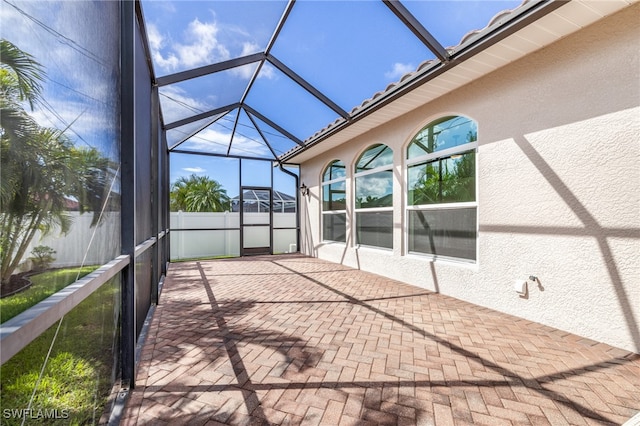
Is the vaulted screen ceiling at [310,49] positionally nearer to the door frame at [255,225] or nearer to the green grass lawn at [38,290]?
the door frame at [255,225]

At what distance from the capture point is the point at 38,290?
3.00 feet

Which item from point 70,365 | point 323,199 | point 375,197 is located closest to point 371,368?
point 70,365

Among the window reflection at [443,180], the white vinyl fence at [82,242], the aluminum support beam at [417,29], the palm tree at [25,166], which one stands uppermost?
the aluminum support beam at [417,29]

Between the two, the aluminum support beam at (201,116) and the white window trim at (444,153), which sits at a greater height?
the aluminum support beam at (201,116)

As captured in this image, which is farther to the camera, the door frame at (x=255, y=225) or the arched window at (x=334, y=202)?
the door frame at (x=255, y=225)

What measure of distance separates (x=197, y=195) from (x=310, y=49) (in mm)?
11268

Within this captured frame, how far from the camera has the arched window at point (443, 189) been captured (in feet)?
13.6

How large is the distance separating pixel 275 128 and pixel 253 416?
6849 mm

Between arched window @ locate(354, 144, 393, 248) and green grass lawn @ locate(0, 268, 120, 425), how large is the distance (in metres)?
4.82

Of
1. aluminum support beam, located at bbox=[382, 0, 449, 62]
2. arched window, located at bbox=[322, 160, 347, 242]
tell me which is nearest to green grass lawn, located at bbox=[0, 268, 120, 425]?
aluminum support beam, located at bbox=[382, 0, 449, 62]

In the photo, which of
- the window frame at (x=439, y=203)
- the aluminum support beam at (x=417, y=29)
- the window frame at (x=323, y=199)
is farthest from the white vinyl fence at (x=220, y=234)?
the aluminum support beam at (x=417, y=29)

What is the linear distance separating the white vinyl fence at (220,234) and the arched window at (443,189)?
569 centimetres

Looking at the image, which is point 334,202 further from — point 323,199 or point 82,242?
point 82,242

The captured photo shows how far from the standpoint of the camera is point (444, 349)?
2641mm
